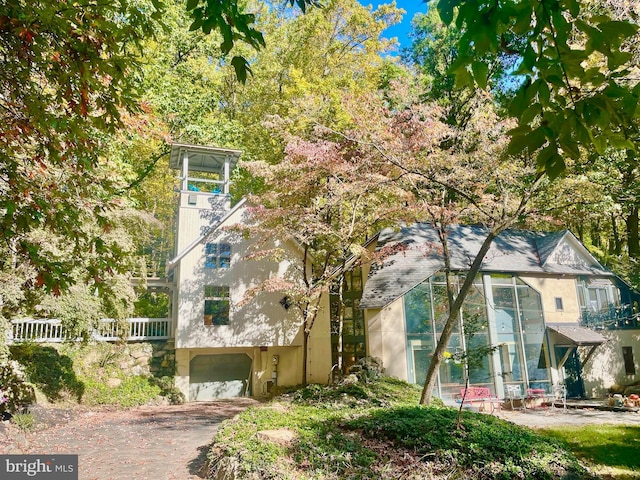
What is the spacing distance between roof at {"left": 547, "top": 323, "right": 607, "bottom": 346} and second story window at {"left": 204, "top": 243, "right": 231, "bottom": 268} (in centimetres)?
1273

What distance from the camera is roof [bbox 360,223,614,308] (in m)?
16.0

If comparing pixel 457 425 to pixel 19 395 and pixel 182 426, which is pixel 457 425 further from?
pixel 19 395

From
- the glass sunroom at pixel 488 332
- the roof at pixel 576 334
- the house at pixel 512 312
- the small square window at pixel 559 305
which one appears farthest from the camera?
the small square window at pixel 559 305

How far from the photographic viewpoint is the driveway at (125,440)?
7.62m

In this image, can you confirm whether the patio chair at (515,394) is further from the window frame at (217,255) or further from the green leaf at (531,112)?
the green leaf at (531,112)

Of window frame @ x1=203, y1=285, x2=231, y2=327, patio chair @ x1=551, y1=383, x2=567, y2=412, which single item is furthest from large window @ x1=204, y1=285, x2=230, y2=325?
patio chair @ x1=551, y1=383, x2=567, y2=412

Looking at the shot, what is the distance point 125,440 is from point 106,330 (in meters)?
6.02

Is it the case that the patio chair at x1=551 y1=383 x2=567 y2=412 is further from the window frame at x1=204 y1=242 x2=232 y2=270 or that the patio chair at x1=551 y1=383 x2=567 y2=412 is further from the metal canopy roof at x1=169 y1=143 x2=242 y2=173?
the metal canopy roof at x1=169 y1=143 x2=242 y2=173

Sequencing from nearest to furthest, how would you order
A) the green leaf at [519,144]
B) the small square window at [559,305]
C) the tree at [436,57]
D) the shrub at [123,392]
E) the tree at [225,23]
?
the green leaf at [519,144] → the tree at [225,23] → the shrub at [123,392] → the small square window at [559,305] → the tree at [436,57]

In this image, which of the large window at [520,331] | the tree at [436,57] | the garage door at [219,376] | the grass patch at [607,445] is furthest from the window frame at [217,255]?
the grass patch at [607,445]

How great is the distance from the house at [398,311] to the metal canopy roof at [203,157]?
62 millimetres

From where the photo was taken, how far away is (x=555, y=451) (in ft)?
21.6

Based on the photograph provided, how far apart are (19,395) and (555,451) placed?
11.6 m

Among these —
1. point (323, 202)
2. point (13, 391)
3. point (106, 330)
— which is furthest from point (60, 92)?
point (106, 330)
